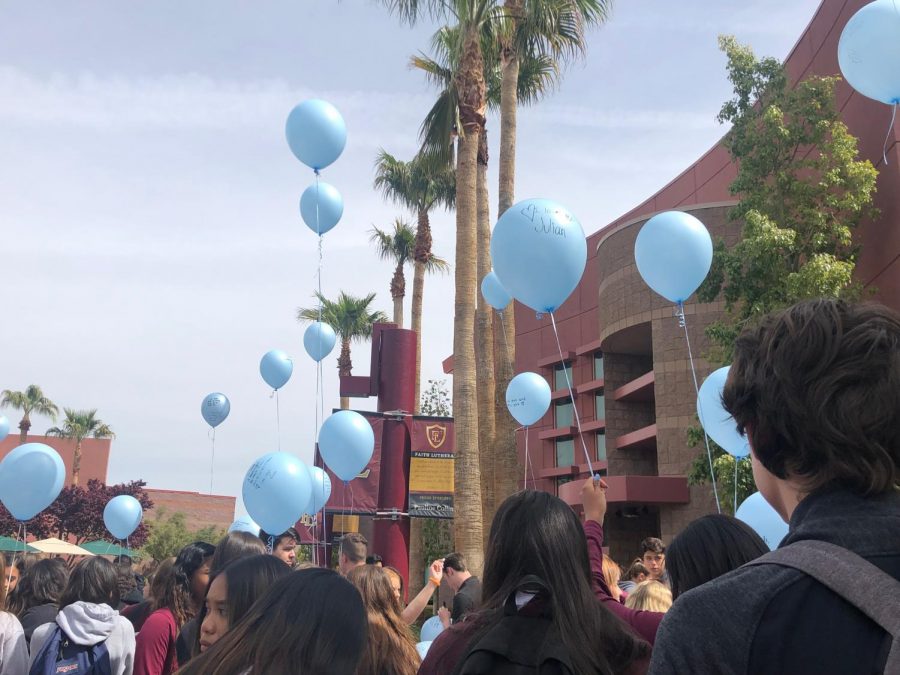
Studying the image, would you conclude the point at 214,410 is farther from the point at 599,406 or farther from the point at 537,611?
the point at 537,611

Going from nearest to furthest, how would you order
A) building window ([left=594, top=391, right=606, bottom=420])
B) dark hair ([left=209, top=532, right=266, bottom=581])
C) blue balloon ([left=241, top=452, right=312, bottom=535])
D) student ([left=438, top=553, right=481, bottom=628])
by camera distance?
dark hair ([left=209, top=532, right=266, bottom=581]) < student ([left=438, top=553, right=481, bottom=628]) < blue balloon ([left=241, top=452, right=312, bottom=535]) < building window ([left=594, top=391, right=606, bottom=420])

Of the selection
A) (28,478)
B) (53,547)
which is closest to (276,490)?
(28,478)

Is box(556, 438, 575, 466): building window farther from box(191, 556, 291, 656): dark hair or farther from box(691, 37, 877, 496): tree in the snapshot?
box(191, 556, 291, 656): dark hair

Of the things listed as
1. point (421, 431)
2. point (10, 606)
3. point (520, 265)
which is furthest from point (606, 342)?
point (10, 606)

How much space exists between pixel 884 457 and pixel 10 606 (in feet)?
17.5

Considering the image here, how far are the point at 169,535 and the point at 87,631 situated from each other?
45.9 meters

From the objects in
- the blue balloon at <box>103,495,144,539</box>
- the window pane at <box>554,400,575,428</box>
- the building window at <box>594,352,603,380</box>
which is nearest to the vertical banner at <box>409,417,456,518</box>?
the blue balloon at <box>103,495,144,539</box>

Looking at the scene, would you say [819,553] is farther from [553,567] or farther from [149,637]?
[149,637]

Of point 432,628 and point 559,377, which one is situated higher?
point 559,377

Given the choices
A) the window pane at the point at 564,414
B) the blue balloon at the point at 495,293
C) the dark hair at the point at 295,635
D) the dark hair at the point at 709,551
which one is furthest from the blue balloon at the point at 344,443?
the window pane at the point at 564,414

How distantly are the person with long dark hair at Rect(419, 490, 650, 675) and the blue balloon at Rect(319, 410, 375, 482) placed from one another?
8.85m

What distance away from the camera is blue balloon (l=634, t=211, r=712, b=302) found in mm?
8594

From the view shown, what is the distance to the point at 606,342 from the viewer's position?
2506 cm

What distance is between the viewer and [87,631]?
3.97m
